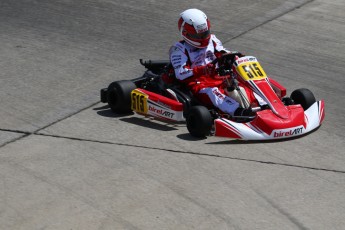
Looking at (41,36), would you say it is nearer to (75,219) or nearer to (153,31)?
(153,31)

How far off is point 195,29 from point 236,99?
100cm

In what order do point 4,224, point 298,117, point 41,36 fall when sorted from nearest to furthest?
point 4,224
point 298,117
point 41,36

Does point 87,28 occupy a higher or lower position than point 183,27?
lower

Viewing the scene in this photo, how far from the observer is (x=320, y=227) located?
267 inches

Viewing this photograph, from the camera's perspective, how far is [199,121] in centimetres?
857

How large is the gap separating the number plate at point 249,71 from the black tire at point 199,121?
66 centimetres

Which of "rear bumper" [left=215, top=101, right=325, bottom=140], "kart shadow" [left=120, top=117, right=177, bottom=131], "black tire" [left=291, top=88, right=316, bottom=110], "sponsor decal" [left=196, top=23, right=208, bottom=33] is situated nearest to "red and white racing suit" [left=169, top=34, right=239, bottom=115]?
→ "sponsor decal" [left=196, top=23, right=208, bottom=33]

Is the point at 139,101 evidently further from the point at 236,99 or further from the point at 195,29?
the point at 236,99

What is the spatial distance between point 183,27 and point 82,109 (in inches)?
57.8

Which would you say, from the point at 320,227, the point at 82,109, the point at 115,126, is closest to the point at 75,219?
the point at 320,227

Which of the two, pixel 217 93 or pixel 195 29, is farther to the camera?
pixel 195 29

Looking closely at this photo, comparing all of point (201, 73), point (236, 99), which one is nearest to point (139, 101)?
point (201, 73)

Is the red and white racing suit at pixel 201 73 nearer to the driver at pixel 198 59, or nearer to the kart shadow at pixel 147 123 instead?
the driver at pixel 198 59

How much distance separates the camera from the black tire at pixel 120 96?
945 centimetres
